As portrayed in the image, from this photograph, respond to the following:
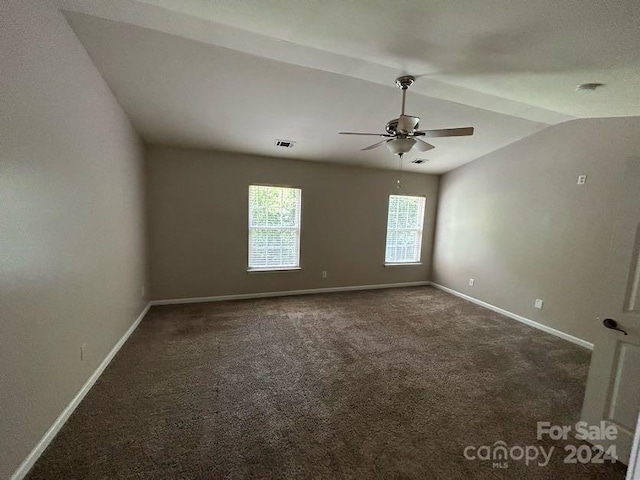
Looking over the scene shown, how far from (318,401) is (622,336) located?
209 cm

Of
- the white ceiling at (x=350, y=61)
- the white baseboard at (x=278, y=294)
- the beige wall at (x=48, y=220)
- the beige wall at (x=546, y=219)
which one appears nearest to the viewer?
the beige wall at (x=48, y=220)

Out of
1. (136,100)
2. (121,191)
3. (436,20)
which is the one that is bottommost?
(121,191)

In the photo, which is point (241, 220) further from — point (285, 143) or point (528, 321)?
point (528, 321)

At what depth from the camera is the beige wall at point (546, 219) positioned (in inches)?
124

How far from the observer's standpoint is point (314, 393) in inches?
85.4

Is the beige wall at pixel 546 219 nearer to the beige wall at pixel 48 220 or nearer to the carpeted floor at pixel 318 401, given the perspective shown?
the carpeted floor at pixel 318 401

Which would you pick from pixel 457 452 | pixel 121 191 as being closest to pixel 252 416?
pixel 457 452

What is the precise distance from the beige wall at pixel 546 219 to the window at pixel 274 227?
3.19 metres

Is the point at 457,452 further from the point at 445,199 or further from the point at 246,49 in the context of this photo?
the point at 445,199

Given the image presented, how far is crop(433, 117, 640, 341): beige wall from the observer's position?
315 centimetres

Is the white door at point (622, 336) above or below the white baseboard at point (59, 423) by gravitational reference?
above

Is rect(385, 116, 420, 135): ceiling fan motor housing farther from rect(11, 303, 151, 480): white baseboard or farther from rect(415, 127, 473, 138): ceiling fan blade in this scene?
rect(11, 303, 151, 480): white baseboard

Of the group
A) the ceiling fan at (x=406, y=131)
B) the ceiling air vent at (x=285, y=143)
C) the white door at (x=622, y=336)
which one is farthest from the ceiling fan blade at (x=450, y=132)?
the ceiling air vent at (x=285, y=143)

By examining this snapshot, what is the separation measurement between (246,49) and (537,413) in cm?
371
